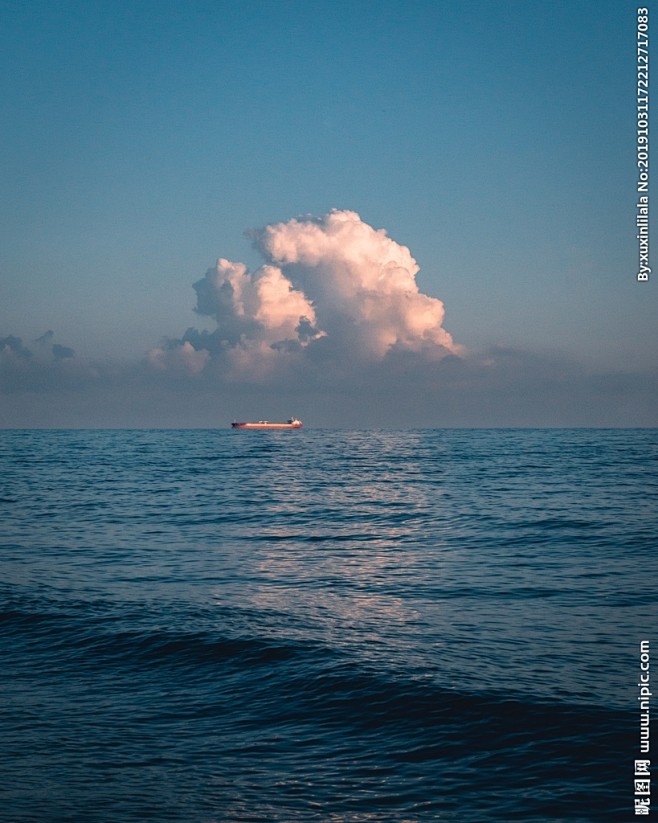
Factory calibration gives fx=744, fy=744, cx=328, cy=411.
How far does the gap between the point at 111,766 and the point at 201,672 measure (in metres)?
3.76

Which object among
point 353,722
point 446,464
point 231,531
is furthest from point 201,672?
point 446,464

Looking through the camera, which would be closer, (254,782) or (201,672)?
(254,782)

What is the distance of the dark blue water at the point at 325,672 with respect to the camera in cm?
829

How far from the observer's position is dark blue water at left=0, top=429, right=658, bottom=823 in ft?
27.2

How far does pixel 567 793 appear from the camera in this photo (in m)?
8.28

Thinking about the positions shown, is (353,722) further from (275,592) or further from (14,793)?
(275,592)

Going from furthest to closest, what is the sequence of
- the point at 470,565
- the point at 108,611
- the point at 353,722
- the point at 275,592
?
the point at 470,565, the point at 275,592, the point at 108,611, the point at 353,722

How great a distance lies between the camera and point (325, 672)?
12.2 metres

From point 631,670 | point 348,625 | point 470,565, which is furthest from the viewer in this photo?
point 470,565

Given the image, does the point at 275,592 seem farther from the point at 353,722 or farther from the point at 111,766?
the point at 111,766

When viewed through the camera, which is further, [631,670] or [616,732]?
[631,670]

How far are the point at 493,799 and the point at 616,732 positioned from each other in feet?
8.22

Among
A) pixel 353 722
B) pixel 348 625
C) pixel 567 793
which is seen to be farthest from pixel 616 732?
pixel 348 625

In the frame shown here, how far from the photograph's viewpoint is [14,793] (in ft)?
26.5
